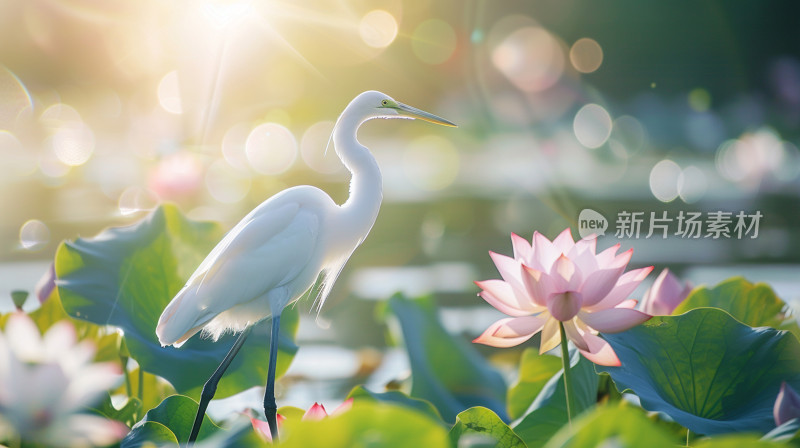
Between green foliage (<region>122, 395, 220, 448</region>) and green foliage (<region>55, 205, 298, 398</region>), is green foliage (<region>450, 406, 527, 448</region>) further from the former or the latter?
green foliage (<region>55, 205, 298, 398</region>)

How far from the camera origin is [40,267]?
3186 millimetres

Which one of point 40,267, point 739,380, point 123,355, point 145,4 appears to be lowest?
point 40,267

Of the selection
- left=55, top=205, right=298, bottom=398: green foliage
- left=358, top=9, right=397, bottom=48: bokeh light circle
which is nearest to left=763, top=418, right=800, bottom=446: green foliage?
left=55, top=205, right=298, bottom=398: green foliage

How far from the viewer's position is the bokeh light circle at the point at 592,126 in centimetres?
1016

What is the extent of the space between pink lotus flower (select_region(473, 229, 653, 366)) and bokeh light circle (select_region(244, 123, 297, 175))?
5336mm

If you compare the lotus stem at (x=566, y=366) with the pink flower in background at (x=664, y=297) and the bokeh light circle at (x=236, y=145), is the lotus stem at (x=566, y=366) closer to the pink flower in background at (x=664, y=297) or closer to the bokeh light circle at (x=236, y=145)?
the pink flower in background at (x=664, y=297)

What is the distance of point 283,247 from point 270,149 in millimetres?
Result: 6833

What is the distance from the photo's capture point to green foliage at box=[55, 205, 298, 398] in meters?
0.79

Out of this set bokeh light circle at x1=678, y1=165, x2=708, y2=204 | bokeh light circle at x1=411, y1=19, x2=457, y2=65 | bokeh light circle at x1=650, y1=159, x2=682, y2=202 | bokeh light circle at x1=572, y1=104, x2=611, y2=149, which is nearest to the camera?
bokeh light circle at x1=678, y1=165, x2=708, y2=204

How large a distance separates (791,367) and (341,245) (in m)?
0.45

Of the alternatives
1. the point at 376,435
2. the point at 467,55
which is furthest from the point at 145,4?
the point at 376,435

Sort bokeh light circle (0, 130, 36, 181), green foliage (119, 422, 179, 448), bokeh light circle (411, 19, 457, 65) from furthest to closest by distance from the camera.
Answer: bokeh light circle (411, 19, 457, 65)
bokeh light circle (0, 130, 36, 181)
green foliage (119, 422, 179, 448)

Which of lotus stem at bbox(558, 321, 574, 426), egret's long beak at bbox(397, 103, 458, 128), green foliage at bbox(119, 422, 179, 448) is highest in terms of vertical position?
egret's long beak at bbox(397, 103, 458, 128)

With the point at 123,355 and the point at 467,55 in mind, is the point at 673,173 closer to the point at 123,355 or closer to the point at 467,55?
the point at 467,55
